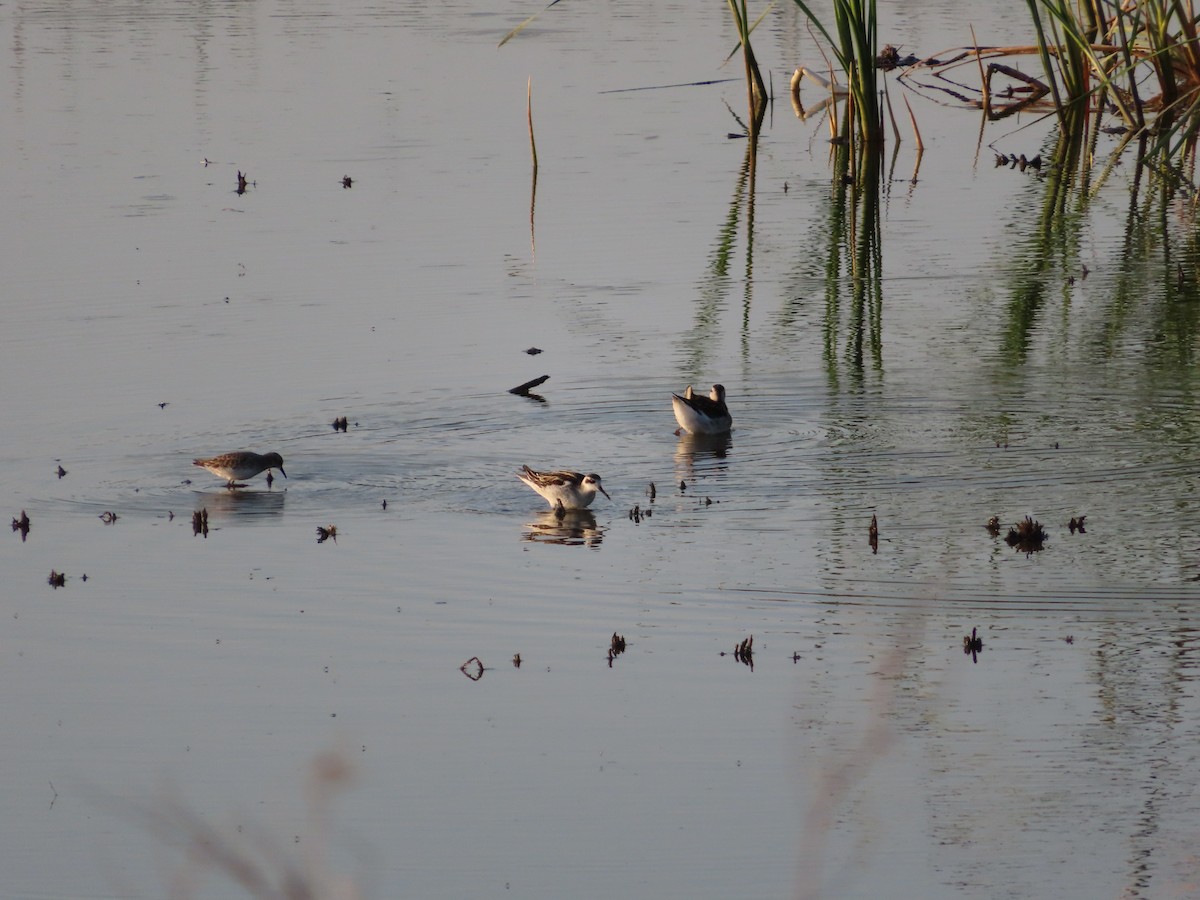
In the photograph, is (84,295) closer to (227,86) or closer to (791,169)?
(791,169)

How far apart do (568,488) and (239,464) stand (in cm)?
228

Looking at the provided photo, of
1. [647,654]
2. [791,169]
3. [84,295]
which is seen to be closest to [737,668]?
[647,654]

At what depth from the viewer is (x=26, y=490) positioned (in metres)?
12.8

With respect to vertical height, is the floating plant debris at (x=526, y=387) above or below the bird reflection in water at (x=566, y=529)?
above

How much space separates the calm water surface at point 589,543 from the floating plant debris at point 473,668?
0.08 meters

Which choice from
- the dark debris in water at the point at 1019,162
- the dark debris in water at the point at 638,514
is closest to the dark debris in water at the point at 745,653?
the dark debris in water at the point at 638,514

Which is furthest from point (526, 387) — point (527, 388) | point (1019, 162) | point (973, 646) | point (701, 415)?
point (1019, 162)

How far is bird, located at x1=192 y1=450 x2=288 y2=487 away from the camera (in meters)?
12.6

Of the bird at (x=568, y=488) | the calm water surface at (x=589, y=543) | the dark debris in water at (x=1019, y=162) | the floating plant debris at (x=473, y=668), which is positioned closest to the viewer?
the calm water surface at (x=589, y=543)

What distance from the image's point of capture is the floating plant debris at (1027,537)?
1095 centimetres

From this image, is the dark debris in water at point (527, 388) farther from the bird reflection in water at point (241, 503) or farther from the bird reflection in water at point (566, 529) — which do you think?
the bird reflection in water at point (566, 529)

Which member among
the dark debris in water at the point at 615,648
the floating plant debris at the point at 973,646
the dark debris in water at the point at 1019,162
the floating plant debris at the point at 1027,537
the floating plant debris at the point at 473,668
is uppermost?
the dark debris in water at the point at 1019,162

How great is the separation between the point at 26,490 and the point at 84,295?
20.8 ft

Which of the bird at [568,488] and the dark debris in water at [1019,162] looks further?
the dark debris in water at [1019,162]
